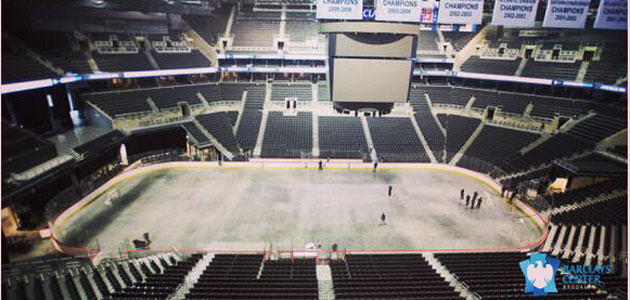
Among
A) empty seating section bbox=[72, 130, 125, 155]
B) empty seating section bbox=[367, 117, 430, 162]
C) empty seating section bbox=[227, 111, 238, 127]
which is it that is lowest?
empty seating section bbox=[367, 117, 430, 162]

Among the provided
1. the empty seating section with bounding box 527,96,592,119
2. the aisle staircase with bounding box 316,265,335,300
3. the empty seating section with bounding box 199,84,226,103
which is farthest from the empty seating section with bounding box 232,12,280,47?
the aisle staircase with bounding box 316,265,335,300

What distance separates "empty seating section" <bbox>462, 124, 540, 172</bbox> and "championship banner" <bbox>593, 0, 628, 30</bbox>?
14.3 metres

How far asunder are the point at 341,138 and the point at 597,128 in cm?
2197

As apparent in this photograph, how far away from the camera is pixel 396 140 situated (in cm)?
3234

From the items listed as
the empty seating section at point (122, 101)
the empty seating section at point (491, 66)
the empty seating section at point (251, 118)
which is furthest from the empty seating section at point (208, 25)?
the empty seating section at point (491, 66)

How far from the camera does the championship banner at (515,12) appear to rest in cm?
1473

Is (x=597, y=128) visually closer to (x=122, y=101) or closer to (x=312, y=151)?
(x=312, y=151)

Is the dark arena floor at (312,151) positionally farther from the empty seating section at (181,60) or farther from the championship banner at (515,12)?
the empty seating section at (181,60)

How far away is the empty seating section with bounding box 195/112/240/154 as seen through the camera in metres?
30.9

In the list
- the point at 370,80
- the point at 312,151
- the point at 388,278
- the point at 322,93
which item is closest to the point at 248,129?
the point at 312,151

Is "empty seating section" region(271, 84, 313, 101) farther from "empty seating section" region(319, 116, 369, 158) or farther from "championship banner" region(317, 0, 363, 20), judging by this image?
"championship banner" region(317, 0, 363, 20)

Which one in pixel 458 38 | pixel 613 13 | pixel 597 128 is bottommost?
pixel 597 128

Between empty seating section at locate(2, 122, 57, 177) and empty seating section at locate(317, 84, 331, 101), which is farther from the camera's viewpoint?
empty seating section at locate(317, 84, 331, 101)

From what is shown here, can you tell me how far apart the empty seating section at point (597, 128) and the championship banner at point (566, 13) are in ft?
54.7
